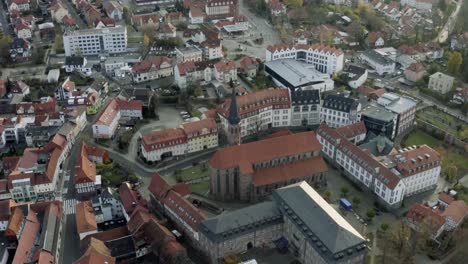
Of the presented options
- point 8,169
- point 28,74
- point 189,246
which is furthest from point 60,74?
point 189,246

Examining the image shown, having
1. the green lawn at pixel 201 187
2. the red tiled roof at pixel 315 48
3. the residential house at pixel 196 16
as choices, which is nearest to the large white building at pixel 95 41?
the residential house at pixel 196 16

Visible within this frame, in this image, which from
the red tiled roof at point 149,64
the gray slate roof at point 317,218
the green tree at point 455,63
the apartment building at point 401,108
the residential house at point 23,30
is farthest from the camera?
the residential house at point 23,30

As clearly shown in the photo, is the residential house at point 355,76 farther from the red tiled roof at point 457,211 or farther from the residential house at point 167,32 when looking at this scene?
the residential house at point 167,32

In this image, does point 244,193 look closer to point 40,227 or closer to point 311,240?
point 311,240

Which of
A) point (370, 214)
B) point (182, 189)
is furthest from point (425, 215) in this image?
point (182, 189)

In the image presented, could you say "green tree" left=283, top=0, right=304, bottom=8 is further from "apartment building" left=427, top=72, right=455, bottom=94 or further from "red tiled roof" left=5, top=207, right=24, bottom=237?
"red tiled roof" left=5, top=207, right=24, bottom=237

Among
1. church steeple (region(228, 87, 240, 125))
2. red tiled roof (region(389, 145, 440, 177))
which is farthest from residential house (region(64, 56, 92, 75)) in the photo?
red tiled roof (region(389, 145, 440, 177))
